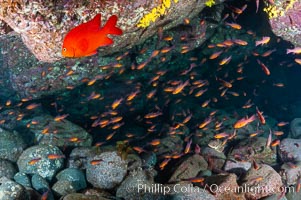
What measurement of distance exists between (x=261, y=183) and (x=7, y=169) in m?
5.92

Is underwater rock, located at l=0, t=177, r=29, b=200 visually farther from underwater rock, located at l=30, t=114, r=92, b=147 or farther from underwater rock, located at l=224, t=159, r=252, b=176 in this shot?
underwater rock, located at l=224, t=159, r=252, b=176

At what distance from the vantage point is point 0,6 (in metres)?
4.14

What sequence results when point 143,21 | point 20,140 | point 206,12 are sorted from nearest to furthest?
point 143,21 → point 20,140 → point 206,12

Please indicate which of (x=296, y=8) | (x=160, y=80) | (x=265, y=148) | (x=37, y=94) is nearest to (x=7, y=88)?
(x=37, y=94)

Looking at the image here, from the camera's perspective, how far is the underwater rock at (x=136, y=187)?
5.35 meters

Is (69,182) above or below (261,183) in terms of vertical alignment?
above

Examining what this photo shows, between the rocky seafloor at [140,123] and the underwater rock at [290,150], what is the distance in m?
0.04

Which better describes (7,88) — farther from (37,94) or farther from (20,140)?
(20,140)

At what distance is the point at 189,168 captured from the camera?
255 inches

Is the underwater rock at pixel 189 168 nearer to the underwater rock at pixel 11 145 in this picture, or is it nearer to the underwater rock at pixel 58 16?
the underwater rock at pixel 58 16

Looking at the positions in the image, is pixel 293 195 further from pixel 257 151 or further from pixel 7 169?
pixel 7 169

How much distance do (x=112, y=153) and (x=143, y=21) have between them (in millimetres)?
2909

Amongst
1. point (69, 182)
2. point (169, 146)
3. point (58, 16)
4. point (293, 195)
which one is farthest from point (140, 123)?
point (58, 16)

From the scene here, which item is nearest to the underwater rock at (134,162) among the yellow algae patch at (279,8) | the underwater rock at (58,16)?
the underwater rock at (58,16)
